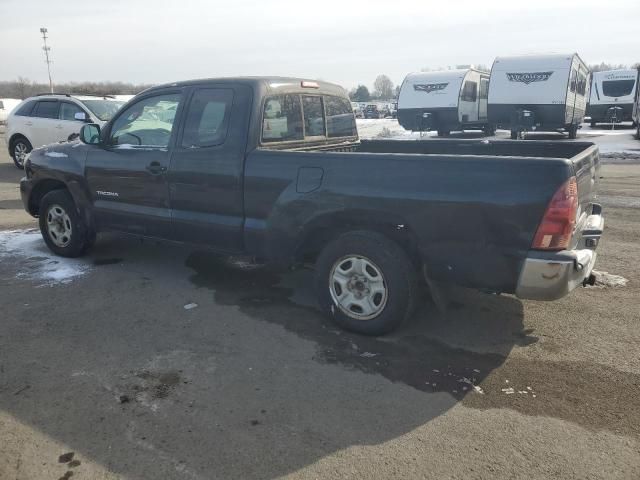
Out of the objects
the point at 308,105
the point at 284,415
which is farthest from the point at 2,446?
the point at 308,105

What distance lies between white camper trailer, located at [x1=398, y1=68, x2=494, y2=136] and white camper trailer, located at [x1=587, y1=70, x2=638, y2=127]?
7884 millimetres

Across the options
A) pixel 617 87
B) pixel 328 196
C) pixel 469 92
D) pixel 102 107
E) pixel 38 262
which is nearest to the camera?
pixel 328 196

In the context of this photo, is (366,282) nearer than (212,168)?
Yes

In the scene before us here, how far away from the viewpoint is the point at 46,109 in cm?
Result: 1263

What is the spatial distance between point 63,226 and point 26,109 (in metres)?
8.71

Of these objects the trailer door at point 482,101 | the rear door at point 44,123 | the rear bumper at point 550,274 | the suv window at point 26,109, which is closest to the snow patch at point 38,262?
the rear bumper at point 550,274

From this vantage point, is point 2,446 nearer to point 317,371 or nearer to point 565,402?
point 317,371

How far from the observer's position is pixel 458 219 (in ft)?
11.6

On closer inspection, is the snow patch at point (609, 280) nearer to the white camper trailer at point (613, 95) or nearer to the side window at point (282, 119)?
the side window at point (282, 119)

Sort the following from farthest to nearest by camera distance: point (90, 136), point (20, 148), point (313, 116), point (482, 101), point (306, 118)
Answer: point (482, 101), point (20, 148), point (90, 136), point (313, 116), point (306, 118)

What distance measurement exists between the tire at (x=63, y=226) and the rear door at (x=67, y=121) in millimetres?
6669

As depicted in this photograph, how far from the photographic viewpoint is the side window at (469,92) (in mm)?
22175

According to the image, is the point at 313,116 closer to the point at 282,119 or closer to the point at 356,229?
the point at 282,119

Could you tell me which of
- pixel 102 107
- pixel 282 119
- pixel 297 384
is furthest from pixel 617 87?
pixel 297 384
